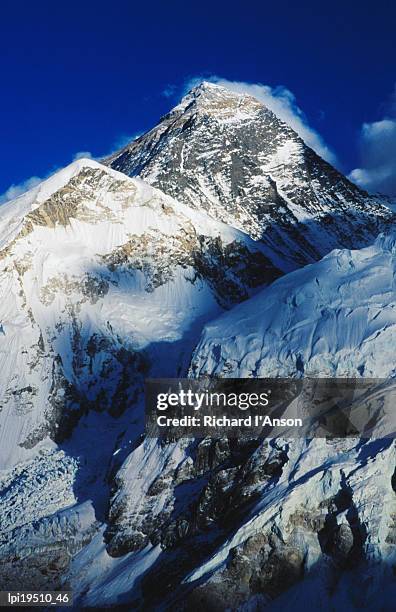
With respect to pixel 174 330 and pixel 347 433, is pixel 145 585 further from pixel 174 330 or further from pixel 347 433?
pixel 174 330

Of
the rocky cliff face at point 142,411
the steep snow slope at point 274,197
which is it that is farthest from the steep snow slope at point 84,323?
the steep snow slope at point 274,197

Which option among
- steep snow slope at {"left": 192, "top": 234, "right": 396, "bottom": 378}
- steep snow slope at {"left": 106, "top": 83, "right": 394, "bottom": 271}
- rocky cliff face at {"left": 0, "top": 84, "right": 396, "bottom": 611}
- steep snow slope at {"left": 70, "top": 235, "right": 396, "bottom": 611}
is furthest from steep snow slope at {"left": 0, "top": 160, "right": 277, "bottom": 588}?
steep snow slope at {"left": 106, "top": 83, "right": 394, "bottom": 271}

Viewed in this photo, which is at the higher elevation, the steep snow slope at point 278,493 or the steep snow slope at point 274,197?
the steep snow slope at point 274,197

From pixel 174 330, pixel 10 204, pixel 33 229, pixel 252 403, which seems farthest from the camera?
pixel 10 204

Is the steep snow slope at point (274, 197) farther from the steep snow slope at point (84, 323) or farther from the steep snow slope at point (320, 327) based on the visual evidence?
the steep snow slope at point (320, 327)

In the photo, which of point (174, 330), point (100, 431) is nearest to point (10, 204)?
point (174, 330)

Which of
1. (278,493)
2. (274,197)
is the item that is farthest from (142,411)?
(274,197)

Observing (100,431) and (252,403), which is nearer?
(252,403)
